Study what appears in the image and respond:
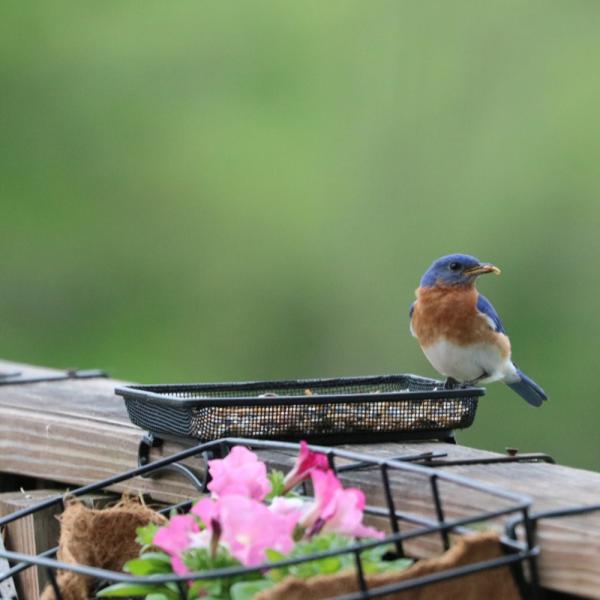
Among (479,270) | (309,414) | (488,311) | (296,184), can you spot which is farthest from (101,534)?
(296,184)

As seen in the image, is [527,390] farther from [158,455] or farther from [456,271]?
[158,455]

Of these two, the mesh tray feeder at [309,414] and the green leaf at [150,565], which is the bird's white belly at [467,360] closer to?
the mesh tray feeder at [309,414]

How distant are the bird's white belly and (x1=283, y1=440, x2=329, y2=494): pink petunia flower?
2013 mm

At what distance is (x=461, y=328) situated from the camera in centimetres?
365

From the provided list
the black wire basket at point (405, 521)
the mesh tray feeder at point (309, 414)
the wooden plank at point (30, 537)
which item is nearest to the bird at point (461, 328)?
the mesh tray feeder at point (309, 414)

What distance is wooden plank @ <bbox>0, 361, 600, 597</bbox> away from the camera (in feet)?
4.56

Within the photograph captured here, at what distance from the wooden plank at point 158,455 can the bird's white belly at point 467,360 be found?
3.02 feet

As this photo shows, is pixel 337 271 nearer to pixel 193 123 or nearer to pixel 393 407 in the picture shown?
pixel 193 123

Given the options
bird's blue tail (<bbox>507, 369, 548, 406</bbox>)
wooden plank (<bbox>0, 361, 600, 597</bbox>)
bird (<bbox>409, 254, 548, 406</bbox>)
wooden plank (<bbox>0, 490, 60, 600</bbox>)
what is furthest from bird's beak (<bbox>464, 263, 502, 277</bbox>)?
wooden plank (<bbox>0, 490, 60, 600</bbox>)

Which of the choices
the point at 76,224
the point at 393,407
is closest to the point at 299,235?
the point at 76,224

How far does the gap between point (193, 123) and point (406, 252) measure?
2223 millimetres

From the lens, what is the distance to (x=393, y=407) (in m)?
1.99

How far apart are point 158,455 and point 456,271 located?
1.78 m

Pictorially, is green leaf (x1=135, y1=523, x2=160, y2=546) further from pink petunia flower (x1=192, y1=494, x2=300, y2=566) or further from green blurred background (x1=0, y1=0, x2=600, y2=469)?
green blurred background (x1=0, y1=0, x2=600, y2=469)
